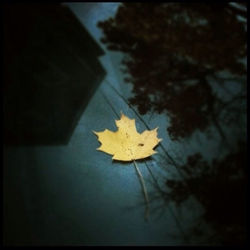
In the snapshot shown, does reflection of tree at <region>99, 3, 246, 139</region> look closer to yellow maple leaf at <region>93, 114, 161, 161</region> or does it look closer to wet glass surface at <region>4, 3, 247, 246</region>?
wet glass surface at <region>4, 3, 247, 246</region>

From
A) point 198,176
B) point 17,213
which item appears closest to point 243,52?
point 198,176

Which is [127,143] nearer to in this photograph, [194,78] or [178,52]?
[194,78]

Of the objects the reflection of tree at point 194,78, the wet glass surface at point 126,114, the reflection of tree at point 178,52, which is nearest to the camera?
Answer: the wet glass surface at point 126,114

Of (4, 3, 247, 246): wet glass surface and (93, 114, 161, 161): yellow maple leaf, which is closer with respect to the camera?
(4, 3, 247, 246): wet glass surface

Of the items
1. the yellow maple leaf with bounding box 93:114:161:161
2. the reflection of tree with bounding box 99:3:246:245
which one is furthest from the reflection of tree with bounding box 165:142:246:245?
the yellow maple leaf with bounding box 93:114:161:161

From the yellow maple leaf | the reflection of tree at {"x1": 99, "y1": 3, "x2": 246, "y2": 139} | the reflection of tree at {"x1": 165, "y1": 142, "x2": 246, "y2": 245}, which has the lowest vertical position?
the reflection of tree at {"x1": 165, "y1": 142, "x2": 246, "y2": 245}

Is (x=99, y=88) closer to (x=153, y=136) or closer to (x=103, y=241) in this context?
(x=153, y=136)

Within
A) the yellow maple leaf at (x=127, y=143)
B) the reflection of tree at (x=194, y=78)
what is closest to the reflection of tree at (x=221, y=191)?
the reflection of tree at (x=194, y=78)

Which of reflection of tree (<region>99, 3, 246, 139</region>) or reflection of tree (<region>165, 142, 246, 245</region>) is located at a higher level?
reflection of tree (<region>99, 3, 246, 139</region>)

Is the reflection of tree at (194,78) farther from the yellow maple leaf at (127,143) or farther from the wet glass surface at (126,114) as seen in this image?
the yellow maple leaf at (127,143)
